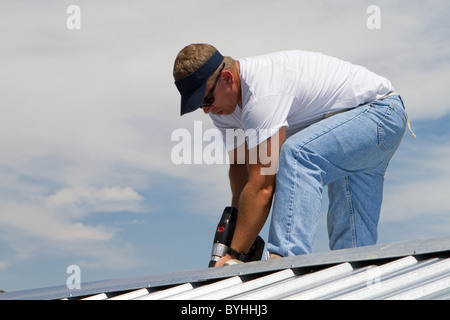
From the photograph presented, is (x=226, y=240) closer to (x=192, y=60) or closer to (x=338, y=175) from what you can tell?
(x=338, y=175)

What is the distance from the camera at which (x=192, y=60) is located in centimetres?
408

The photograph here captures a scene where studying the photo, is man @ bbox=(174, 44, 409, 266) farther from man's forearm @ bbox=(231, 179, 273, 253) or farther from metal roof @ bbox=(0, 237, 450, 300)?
metal roof @ bbox=(0, 237, 450, 300)

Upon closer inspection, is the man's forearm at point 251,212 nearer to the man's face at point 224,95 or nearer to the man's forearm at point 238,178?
the man's face at point 224,95

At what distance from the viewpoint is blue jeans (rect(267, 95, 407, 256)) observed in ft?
13.1

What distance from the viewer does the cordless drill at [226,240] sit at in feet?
14.5

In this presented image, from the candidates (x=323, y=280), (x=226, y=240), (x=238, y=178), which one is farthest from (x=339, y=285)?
(x=238, y=178)

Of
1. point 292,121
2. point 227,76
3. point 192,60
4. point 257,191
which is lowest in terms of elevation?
point 257,191

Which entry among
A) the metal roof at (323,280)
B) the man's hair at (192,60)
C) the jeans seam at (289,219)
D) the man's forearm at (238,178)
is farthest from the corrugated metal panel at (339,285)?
the man's forearm at (238,178)

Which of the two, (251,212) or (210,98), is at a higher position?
(210,98)

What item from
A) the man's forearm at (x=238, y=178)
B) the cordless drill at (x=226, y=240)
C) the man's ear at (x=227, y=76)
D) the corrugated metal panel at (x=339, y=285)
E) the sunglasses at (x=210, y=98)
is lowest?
the corrugated metal panel at (x=339, y=285)

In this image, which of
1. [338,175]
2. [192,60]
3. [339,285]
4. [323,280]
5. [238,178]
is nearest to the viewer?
[339,285]

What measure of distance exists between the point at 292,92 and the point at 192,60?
691mm

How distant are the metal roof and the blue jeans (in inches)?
17.0
